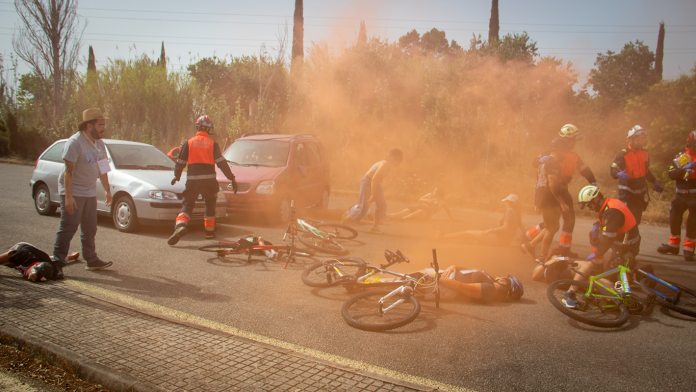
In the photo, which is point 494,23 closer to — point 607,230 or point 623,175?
point 623,175

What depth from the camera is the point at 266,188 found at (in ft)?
32.1

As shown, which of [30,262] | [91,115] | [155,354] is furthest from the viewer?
[91,115]

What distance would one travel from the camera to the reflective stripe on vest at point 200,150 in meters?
8.07

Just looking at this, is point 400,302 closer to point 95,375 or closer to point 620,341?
point 620,341

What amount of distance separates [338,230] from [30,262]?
466cm

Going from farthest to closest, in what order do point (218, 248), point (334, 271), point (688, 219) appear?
1. point (688, 219)
2. point (218, 248)
3. point (334, 271)

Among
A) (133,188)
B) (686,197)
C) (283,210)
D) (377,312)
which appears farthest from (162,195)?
(686,197)

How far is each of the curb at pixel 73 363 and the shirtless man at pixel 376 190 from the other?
6.35 m

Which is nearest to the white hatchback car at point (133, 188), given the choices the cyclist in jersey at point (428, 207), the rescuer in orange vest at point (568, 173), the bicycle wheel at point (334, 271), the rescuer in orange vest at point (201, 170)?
the rescuer in orange vest at point (201, 170)

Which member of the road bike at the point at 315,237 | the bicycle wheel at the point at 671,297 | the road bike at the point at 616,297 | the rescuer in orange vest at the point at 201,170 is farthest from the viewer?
the rescuer in orange vest at the point at 201,170

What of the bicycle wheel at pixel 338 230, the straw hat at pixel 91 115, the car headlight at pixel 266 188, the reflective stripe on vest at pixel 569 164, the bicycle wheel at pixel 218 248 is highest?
Result: the straw hat at pixel 91 115

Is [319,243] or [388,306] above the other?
[319,243]

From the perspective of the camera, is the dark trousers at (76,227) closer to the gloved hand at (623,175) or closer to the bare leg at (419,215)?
the bare leg at (419,215)

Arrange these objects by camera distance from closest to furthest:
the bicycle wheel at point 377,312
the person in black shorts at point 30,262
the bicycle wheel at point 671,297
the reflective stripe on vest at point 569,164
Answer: the bicycle wheel at point 377,312 → the bicycle wheel at point 671,297 → the person in black shorts at point 30,262 → the reflective stripe on vest at point 569,164
